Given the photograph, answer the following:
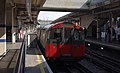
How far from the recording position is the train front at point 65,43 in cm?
1160

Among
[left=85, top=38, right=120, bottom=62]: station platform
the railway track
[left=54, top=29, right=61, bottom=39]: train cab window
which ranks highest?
[left=54, top=29, right=61, bottom=39]: train cab window

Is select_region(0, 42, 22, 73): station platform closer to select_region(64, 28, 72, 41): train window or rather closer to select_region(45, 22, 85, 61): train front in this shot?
select_region(45, 22, 85, 61): train front

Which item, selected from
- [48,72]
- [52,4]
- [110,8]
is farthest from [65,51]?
[52,4]

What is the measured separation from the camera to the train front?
457 inches

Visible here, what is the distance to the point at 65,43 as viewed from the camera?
38.2 feet

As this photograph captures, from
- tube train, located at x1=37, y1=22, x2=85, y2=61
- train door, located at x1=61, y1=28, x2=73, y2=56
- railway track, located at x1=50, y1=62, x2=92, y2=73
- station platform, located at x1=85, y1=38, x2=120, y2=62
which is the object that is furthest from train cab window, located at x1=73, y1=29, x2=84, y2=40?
station platform, located at x1=85, y1=38, x2=120, y2=62

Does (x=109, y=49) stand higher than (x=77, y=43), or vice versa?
(x=77, y=43)

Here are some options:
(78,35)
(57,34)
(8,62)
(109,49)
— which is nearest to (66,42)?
(57,34)

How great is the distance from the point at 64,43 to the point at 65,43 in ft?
0.17

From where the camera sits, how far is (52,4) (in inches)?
1115

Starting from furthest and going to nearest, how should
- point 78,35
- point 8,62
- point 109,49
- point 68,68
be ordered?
point 109,49, point 68,68, point 78,35, point 8,62

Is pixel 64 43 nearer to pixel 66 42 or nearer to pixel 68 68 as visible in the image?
pixel 66 42

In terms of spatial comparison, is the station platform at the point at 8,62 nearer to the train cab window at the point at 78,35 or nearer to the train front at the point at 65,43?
the train front at the point at 65,43

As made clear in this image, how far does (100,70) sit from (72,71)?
5.06 feet
